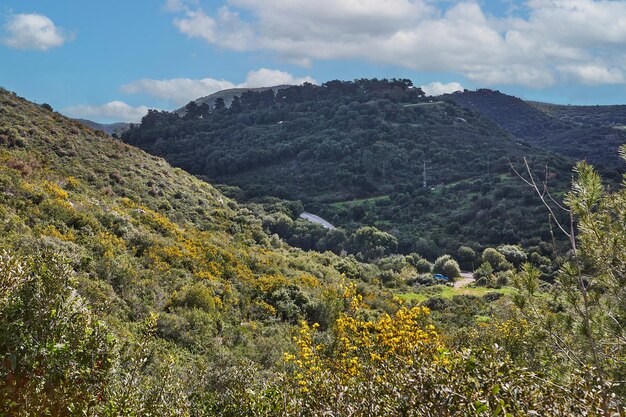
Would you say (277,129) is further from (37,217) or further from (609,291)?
(609,291)

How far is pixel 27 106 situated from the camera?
4309 cm

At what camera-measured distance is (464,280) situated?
54281 millimetres

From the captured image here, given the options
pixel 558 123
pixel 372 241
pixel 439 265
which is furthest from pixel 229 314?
pixel 558 123

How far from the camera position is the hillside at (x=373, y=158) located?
71938mm

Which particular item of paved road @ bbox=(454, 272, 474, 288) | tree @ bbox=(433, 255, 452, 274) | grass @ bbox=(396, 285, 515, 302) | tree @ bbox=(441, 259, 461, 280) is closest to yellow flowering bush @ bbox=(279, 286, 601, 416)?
grass @ bbox=(396, 285, 515, 302)

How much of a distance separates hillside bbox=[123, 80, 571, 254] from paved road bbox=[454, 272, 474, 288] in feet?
23.5

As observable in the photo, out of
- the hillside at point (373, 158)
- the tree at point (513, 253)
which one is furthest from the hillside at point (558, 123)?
the tree at point (513, 253)

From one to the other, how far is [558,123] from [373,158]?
3494 inches

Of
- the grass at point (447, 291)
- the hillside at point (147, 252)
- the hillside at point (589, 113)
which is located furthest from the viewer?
the hillside at point (589, 113)

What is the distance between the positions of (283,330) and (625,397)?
18.1 metres

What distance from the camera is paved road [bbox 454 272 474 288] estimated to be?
169 ft

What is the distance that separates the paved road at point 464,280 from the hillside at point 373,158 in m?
7.15

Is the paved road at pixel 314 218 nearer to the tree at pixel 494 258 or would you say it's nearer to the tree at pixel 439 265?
the tree at pixel 439 265

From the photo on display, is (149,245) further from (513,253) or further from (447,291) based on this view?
(513,253)
